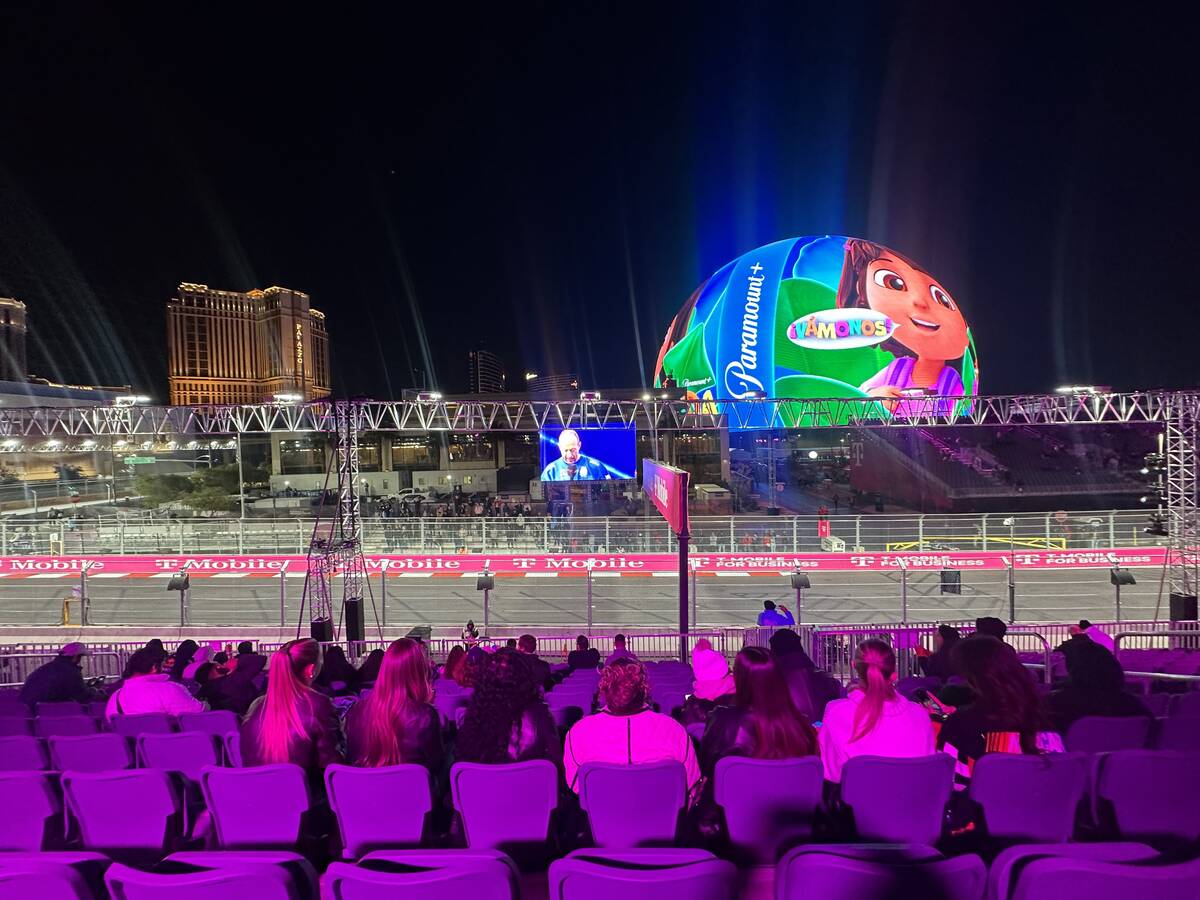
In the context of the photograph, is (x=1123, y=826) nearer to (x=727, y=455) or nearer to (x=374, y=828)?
(x=374, y=828)

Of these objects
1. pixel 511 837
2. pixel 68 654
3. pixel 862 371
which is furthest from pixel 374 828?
pixel 862 371

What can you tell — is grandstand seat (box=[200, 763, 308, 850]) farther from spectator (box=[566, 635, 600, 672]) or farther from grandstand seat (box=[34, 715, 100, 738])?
spectator (box=[566, 635, 600, 672])

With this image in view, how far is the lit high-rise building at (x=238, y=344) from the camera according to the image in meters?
115

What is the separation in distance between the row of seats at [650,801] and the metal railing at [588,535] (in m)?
13.9

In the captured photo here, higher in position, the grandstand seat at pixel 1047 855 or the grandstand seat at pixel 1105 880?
the grandstand seat at pixel 1105 880

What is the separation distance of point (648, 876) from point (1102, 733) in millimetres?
3551

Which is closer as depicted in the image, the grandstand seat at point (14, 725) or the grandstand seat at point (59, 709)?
the grandstand seat at point (14, 725)

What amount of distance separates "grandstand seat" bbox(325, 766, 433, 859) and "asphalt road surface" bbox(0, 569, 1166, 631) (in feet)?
39.3

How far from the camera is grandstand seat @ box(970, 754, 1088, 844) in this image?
8.46ft

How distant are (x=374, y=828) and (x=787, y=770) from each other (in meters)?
1.84

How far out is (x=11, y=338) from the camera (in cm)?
5691

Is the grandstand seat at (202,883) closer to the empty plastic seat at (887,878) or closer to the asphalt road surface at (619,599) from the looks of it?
the empty plastic seat at (887,878)

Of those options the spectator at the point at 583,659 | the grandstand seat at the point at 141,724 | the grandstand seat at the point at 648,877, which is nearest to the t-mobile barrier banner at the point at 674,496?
the spectator at the point at 583,659

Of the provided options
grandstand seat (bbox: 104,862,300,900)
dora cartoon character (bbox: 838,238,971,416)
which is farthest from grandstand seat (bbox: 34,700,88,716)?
dora cartoon character (bbox: 838,238,971,416)
